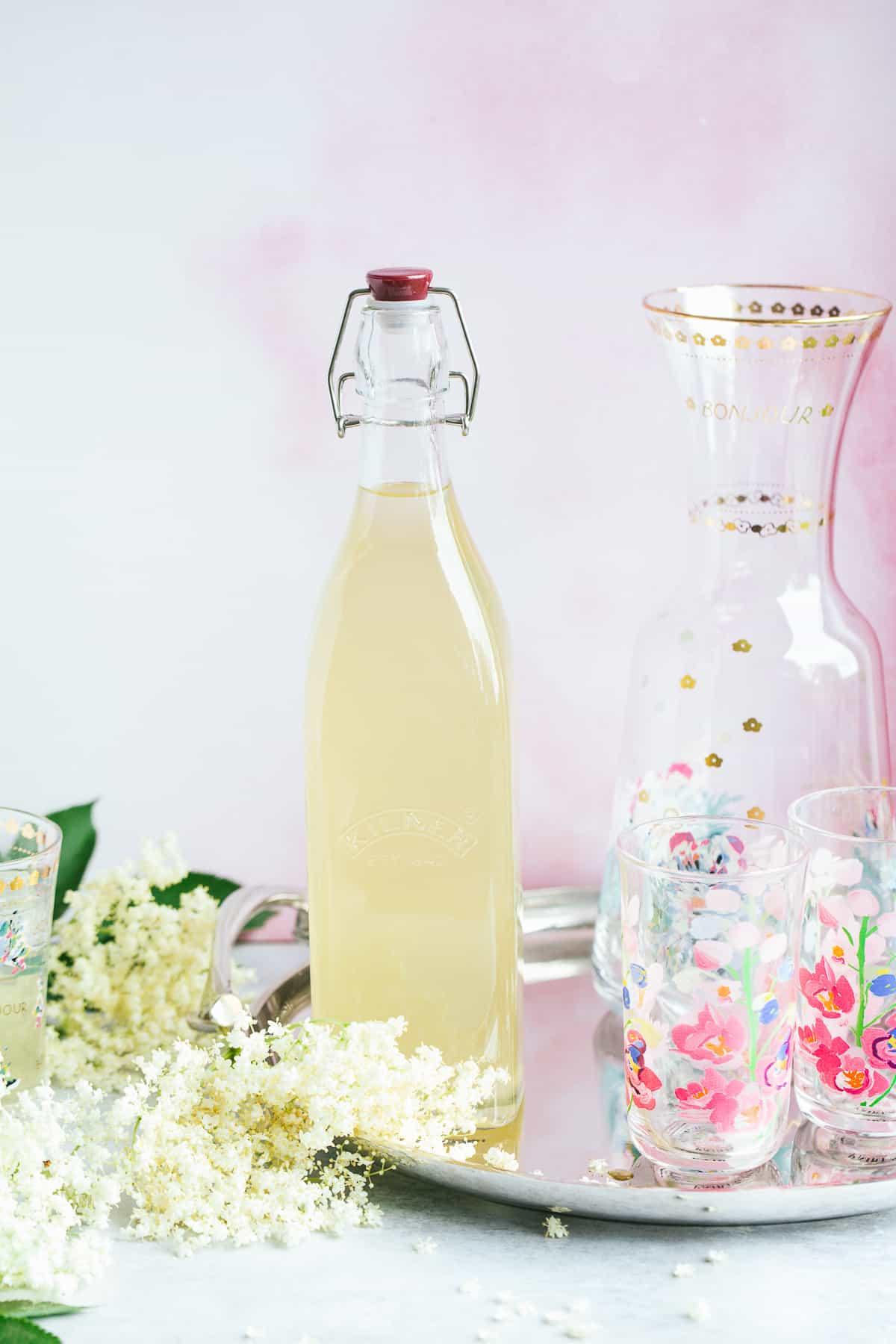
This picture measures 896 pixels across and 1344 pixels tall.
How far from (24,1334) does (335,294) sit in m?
0.61

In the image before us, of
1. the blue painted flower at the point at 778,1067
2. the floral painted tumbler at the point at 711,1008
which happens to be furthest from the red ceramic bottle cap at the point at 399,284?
the blue painted flower at the point at 778,1067

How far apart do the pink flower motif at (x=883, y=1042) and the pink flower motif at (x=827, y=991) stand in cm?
1

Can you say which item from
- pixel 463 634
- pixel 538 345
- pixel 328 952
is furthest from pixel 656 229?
pixel 328 952

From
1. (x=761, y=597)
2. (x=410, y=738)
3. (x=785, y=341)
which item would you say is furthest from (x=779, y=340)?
(x=410, y=738)

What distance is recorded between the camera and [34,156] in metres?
0.94

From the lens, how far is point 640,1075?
0.70 metres

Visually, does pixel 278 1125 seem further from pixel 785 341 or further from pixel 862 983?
pixel 785 341

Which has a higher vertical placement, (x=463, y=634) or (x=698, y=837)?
(x=463, y=634)

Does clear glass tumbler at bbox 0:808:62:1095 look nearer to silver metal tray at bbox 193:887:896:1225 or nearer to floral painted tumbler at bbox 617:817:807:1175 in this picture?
silver metal tray at bbox 193:887:896:1225

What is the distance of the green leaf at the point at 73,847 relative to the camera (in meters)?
0.93

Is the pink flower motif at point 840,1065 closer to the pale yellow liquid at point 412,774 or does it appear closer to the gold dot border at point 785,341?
the pale yellow liquid at point 412,774

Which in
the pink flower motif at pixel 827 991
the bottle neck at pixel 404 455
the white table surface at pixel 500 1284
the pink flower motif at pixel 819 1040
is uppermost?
the bottle neck at pixel 404 455

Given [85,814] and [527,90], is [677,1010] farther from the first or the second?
[527,90]

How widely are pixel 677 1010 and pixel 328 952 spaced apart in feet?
0.57
